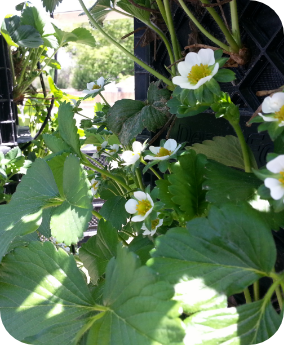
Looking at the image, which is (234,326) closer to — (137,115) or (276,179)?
(276,179)

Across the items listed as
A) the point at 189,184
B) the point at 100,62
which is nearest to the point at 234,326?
the point at 189,184

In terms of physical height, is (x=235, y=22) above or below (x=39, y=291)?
above

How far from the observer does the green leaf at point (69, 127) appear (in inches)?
22.6

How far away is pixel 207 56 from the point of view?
1.31 ft

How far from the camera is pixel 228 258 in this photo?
35 centimetres

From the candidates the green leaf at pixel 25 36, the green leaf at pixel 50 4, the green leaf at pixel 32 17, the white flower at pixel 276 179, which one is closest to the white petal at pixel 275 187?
the white flower at pixel 276 179

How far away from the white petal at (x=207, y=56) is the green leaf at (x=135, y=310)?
245 mm

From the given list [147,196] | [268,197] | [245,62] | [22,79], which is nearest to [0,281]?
[147,196]

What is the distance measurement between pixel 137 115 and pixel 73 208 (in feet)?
0.82

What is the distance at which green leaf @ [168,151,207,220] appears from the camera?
0.44 m

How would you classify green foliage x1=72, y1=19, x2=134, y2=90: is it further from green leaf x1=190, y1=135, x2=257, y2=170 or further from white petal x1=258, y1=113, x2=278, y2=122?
white petal x1=258, y1=113, x2=278, y2=122

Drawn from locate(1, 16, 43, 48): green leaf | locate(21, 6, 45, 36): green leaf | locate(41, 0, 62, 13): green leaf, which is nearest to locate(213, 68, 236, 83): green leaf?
locate(41, 0, 62, 13): green leaf

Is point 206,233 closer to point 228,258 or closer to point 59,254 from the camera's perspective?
point 228,258

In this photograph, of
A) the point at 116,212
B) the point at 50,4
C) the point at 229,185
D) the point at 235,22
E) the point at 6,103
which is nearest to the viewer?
the point at 229,185
